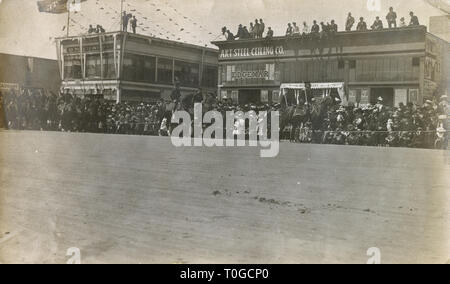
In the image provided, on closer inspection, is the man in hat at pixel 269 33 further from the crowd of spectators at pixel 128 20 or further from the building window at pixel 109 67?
the building window at pixel 109 67

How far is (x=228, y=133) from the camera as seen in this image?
1490cm

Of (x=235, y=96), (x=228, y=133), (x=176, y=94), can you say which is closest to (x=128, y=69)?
(x=176, y=94)

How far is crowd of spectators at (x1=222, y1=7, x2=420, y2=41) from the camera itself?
8.63 m

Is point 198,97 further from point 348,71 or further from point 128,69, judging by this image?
point 348,71

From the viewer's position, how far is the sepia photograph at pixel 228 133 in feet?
13.7

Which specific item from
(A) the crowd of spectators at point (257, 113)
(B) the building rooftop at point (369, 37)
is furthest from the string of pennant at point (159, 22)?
(A) the crowd of spectators at point (257, 113)

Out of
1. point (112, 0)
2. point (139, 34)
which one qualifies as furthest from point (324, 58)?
point (112, 0)

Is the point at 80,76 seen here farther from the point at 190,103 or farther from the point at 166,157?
the point at 166,157

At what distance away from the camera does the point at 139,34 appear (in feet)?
41.5

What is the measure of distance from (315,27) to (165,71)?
5.28m

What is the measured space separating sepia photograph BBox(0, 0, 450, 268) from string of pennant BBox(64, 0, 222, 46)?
0.22 feet

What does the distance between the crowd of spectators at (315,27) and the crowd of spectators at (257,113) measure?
182 centimetres

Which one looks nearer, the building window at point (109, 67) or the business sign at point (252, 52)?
the business sign at point (252, 52)
